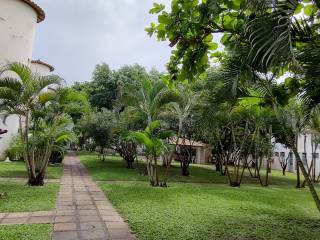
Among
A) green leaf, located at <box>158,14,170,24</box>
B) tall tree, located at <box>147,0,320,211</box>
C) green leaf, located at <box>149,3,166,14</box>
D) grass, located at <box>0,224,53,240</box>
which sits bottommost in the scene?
grass, located at <box>0,224,53,240</box>

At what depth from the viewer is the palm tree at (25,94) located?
29.9 feet

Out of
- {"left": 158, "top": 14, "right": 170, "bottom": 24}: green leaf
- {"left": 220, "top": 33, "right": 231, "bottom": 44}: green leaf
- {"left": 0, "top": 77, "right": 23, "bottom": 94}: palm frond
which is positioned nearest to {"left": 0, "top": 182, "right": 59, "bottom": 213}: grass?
{"left": 0, "top": 77, "right": 23, "bottom": 94}: palm frond

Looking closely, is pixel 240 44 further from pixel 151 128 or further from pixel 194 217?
pixel 151 128

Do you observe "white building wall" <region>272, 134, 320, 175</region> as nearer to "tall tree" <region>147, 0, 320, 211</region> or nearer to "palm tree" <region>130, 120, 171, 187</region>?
"palm tree" <region>130, 120, 171, 187</region>

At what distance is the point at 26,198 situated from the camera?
775cm

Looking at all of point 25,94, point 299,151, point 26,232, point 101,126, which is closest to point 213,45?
point 26,232

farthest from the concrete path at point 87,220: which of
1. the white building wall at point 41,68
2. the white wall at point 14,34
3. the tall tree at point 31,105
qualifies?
the white building wall at point 41,68

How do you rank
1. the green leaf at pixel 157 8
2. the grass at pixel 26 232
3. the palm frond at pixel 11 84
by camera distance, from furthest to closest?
the palm frond at pixel 11 84
the grass at pixel 26 232
the green leaf at pixel 157 8

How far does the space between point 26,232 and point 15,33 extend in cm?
1521

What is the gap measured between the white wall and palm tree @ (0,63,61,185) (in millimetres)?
7704

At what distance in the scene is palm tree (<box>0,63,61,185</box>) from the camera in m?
9.10

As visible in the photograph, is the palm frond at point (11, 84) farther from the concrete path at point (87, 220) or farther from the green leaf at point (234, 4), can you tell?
the green leaf at point (234, 4)

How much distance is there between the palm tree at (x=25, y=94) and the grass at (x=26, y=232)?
5.02 metres

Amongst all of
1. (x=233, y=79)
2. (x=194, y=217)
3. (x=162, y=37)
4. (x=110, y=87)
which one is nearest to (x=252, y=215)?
(x=194, y=217)
